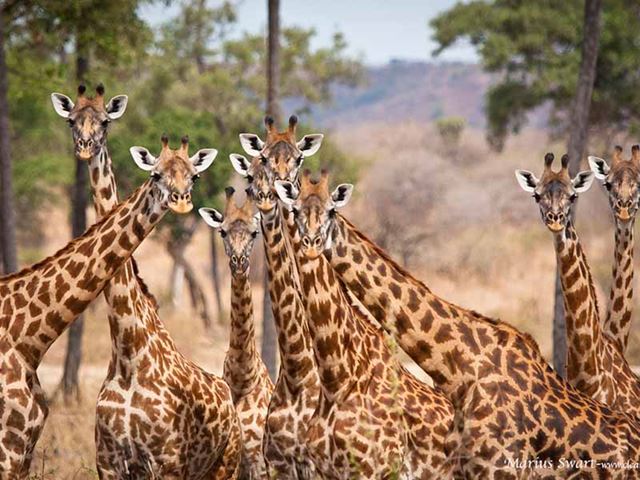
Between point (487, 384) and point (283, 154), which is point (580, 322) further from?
point (283, 154)

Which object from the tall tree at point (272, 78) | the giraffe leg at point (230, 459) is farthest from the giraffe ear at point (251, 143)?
the tall tree at point (272, 78)

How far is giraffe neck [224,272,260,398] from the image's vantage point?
1094 centimetres

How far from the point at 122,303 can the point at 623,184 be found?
14.9 ft

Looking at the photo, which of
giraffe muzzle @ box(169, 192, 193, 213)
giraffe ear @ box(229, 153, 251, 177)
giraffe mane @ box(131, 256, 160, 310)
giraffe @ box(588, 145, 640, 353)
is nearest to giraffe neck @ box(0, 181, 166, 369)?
giraffe muzzle @ box(169, 192, 193, 213)

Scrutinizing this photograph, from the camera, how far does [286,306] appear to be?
9.98 meters

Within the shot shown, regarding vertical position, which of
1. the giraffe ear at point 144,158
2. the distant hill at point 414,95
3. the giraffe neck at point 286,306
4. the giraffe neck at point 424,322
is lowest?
the distant hill at point 414,95

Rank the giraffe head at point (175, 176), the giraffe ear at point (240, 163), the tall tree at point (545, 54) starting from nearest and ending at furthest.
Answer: the giraffe head at point (175, 176) < the giraffe ear at point (240, 163) < the tall tree at point (545, 54)

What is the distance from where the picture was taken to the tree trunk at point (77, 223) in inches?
729

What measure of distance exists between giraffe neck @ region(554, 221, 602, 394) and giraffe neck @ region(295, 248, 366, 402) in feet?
6.66

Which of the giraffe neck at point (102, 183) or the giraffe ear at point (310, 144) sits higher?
the giraffe ear at point (310, 144)

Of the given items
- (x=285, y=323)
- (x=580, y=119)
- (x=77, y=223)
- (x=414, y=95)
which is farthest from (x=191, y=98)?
(x=414, y=95)

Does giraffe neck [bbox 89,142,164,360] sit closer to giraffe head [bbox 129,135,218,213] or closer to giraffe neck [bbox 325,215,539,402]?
giraffe head [bbox 129,135,218,213]

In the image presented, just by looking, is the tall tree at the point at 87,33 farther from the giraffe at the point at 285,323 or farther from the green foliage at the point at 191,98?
the giraffe at the point at 285,323

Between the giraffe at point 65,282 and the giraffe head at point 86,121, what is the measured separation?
1.00 metres
